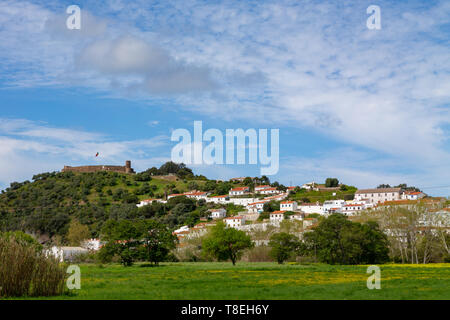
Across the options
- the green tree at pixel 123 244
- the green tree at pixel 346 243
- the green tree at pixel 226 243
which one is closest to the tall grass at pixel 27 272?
the green tree at pixel 123 244

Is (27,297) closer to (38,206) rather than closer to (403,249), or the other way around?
(403,249)

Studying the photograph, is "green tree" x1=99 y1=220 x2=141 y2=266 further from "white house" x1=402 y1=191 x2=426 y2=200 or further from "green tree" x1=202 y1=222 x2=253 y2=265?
"white house" x1=402 y1=191 x2=426 y2=200

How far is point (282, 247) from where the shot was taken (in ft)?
242

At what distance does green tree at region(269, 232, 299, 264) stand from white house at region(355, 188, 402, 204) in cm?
11719

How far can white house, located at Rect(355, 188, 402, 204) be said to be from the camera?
608 feet

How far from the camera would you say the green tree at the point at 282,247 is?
73.8 metres

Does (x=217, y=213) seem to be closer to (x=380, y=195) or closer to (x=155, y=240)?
(x=380, y=195)

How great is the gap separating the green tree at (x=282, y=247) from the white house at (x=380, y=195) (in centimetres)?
11719

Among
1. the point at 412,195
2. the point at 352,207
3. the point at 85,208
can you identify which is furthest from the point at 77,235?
the point at 412,195

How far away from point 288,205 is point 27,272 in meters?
153

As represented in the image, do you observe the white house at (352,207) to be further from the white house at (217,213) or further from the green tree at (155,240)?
the green tree at (155,240)
